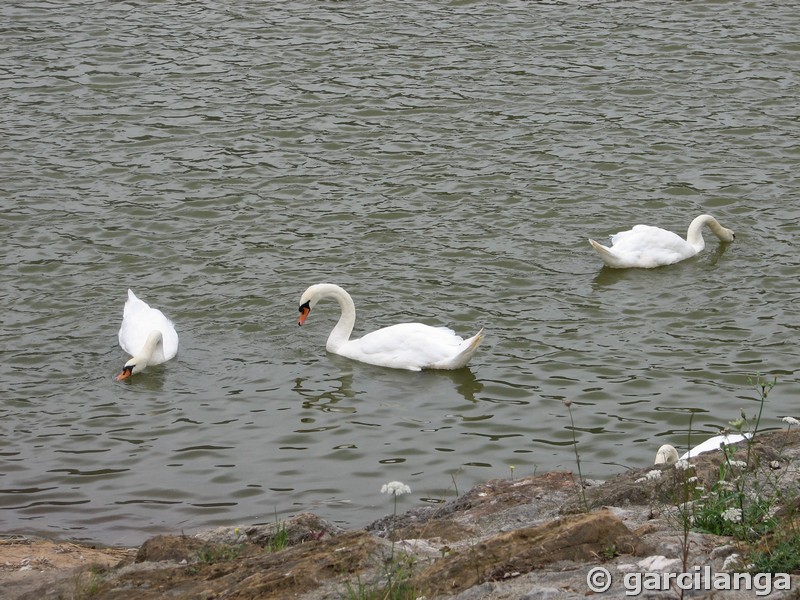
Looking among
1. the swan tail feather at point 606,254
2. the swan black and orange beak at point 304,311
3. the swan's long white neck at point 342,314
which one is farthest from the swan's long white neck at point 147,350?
the swan tail feather at point 606,254

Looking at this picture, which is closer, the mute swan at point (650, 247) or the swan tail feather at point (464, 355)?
the swan tail feather at point (464, 355)

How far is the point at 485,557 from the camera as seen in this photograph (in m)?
4.81

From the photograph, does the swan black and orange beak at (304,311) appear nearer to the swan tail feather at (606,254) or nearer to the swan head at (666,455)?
the swan tail feather at (606,254)

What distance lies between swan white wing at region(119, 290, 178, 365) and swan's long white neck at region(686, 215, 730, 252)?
5484 mm

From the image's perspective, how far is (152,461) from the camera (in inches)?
359

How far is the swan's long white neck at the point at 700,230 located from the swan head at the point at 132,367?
5.85 m

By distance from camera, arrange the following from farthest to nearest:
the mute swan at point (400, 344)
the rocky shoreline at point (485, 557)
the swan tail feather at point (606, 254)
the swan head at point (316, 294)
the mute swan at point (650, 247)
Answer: the mute swan at point (650, 247)
the swan tail feather at point (606, 254)
the swan head at point (316, 294)
the mute swan at point (400, 344)
the rocky shoreline at point (485, 557)

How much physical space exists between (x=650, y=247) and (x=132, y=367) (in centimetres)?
532

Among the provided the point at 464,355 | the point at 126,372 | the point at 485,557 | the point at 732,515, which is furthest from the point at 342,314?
the point at 732,515

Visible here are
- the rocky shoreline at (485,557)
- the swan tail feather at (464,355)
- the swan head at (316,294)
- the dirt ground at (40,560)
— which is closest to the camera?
the rocky shoreline at (485,557)

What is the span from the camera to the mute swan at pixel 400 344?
1055 cm

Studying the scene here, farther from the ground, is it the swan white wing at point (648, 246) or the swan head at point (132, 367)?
the swan white wing at point (648, 246)

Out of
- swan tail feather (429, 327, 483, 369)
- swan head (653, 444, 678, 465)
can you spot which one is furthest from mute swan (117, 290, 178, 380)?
swan head (653, 444, 678, 465)

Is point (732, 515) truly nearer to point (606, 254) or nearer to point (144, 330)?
point (144, 330)
